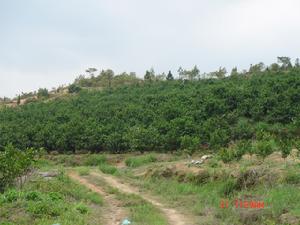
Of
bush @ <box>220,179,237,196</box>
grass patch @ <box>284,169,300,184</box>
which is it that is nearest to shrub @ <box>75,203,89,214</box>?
bush @ <box>220,179,237,196</box>

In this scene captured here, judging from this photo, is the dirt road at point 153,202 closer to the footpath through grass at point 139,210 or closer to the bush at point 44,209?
the footpath through grass at point 139,210

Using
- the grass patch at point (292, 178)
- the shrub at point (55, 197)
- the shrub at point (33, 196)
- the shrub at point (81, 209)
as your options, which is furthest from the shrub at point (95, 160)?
the grass patch at point (292, 178)

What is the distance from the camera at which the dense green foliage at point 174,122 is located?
29.9 meters

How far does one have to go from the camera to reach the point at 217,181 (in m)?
15.7

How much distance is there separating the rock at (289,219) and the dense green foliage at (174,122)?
16429 mm

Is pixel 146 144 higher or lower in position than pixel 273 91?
lower

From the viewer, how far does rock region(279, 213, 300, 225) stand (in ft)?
28.3

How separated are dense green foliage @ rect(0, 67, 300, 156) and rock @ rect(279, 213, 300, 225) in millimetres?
16429

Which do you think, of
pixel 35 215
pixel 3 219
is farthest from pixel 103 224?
pixel 3 219

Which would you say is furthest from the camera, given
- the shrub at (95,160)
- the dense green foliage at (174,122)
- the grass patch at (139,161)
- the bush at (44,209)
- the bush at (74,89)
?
the bush at (74,89)

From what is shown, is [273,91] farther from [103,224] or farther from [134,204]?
[103,224]

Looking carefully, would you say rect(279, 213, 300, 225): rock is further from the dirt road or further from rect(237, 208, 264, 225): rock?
the dirt road

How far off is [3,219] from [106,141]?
23283mm

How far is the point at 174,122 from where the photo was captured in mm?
32438
